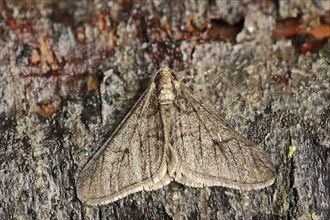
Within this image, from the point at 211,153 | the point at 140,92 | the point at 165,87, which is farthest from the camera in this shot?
the point at 140,92

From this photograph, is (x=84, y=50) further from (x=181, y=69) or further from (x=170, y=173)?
(x=170, y=173)

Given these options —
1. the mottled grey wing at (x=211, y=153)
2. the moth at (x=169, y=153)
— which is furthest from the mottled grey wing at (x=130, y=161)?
the mottled grey wing at (x=211, y=153)

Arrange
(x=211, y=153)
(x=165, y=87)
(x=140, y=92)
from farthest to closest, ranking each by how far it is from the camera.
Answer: (x=140, y=92), (x=165, y=87), (x=211, y=153)

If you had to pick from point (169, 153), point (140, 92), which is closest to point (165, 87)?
point (140, 92)

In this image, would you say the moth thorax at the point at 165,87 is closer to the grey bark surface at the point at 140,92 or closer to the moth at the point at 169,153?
the moth at the point at 169,153

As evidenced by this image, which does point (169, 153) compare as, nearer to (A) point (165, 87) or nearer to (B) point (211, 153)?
(B) point (211, 153)

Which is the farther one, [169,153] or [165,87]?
[165,87]

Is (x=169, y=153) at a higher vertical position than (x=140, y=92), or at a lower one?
lower
